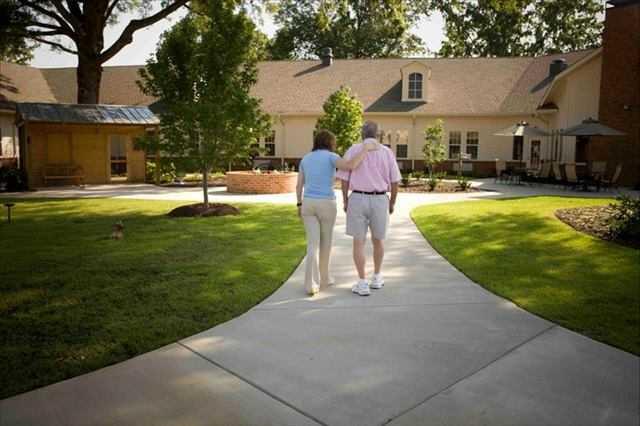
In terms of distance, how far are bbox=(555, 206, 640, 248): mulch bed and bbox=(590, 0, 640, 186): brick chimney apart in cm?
977

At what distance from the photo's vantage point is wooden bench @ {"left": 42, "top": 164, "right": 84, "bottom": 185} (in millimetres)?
21812

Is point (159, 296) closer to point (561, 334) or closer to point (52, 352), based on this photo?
point (52, 352)

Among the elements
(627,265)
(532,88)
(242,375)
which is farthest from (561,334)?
(532,88)

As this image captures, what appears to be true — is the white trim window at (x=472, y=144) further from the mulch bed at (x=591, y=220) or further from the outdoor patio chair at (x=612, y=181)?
the mulch bed at (x=591, y=220)

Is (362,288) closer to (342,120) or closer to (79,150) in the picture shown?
(342,120)

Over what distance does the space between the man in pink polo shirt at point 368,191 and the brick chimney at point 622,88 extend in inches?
755

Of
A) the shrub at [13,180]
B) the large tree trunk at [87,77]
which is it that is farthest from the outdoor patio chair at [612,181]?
A: the large tree trunk at [87,77]

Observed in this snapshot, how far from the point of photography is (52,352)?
439 cm

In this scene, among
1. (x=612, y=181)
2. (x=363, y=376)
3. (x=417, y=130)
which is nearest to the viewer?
(x=363, y=376)

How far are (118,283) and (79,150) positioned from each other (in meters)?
18.3

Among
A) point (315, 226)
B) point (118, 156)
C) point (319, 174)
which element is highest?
point (118, 156)

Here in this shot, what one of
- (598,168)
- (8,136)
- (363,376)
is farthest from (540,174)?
(8,136)

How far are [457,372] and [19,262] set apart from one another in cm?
662

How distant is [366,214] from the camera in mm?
6086
